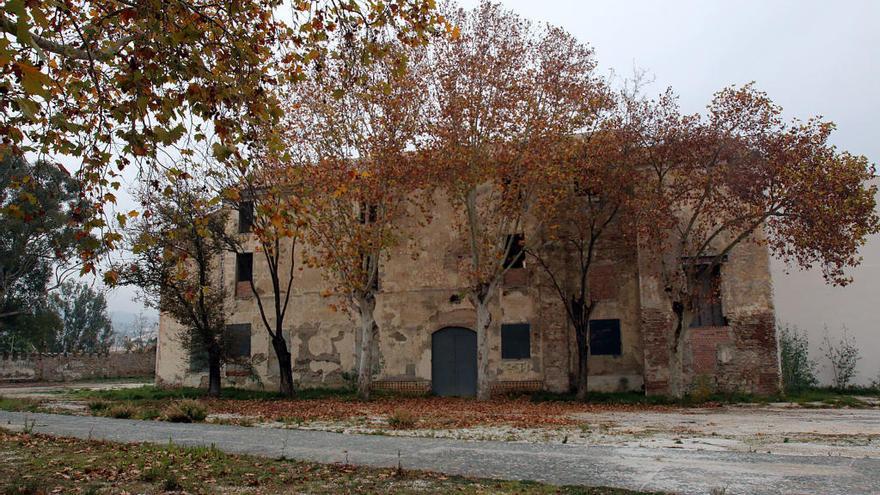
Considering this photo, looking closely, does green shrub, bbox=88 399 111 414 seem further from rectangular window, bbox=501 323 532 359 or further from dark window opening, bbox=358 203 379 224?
rectangular window, bbox=501 323 532 359

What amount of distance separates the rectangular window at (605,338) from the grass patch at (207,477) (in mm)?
16368

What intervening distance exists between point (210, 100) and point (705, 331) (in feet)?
61.1

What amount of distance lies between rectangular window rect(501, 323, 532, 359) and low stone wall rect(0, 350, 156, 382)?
27111mm

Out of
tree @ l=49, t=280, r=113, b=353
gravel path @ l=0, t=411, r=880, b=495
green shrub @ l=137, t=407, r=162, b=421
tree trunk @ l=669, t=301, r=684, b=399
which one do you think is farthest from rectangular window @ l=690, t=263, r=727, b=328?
tree @ l=49, t=280, r=113, b=353

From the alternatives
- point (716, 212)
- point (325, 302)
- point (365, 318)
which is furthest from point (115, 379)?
point (716, 212)

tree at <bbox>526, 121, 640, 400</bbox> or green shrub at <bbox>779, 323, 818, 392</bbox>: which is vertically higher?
tree at <bbox>526, 121, 640, 400</bbox>

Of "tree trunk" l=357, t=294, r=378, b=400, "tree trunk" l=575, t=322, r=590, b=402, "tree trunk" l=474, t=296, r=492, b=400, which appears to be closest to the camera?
"tree trunk" l=474, t=296, r=492, b=400

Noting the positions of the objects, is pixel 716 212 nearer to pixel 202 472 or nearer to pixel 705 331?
pixel 705 331

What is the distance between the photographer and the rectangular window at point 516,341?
23.3m

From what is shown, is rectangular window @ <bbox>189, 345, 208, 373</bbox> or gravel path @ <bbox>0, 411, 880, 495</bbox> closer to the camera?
gravel path @ <bbox>0, 411, 880, 495</bbox>

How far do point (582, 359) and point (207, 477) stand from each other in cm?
1628

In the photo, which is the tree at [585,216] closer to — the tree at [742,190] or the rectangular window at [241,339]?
the tree at [742,190]

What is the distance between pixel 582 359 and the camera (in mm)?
21594

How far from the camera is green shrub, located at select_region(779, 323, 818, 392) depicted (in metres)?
23.0
